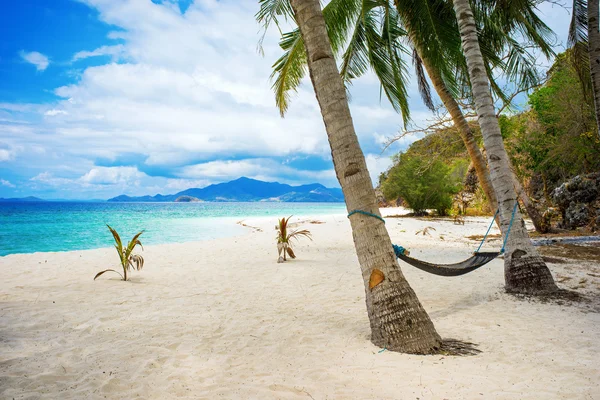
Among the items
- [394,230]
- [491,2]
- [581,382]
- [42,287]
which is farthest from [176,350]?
[394,230]

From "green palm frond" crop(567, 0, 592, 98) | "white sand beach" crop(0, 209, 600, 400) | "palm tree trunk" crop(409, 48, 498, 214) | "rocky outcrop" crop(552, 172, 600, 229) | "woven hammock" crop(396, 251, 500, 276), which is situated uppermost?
"green palm frond" crop(567, 0, 592, 98)

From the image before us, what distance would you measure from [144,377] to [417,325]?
2076 millimetres

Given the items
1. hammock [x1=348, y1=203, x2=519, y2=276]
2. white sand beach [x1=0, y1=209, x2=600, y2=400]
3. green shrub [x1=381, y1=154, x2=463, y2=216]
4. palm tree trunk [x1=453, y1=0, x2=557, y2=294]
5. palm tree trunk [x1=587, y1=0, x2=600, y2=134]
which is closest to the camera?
white sand beach [x1=0, y1=209, x2=600, y2=400]

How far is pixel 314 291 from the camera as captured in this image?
4.79m

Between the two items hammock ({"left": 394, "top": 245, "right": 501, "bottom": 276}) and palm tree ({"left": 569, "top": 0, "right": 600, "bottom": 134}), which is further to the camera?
palm tree ({"left": 569, "top": 0, "right": 600, "bottom": 134})

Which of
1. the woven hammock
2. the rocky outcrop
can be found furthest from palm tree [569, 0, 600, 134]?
the rocky outcrop

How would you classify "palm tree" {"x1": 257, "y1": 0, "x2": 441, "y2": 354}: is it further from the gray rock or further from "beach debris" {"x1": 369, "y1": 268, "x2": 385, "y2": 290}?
the gray rock

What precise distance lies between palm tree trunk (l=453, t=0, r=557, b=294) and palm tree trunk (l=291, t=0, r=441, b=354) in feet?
7.06

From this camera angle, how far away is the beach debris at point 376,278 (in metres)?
2.71

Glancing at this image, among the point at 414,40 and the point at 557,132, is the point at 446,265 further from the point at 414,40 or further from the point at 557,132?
the point at 557,132

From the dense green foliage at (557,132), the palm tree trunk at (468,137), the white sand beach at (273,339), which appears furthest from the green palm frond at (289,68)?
the dense green foliage at (557,132)

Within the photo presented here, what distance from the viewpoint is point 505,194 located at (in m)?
4.20

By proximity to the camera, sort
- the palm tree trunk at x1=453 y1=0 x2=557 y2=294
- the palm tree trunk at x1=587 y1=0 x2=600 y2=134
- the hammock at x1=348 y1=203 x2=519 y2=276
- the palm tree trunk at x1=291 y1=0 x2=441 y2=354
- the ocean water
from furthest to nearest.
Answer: the ocean water, the palm tree trunk at x1=587 y1=0 x2=600 y2=134, the palm tree trunk at x1=453 y1=0 x2=557 y2=294, the hammock at x1=348 y1=203 x2=519 y2=276, the palm tree trunk at x1=291 y1=0 x2=441 y2=354

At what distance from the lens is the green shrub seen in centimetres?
1892
